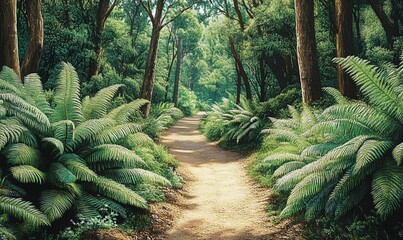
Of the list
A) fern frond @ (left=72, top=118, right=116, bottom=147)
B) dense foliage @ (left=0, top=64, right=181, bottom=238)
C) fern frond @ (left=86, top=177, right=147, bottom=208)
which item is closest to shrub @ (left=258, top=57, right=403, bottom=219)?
fern frond @ (left=86, top=177, right=147, bottom=208)

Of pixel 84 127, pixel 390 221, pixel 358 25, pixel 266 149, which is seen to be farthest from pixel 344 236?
pixel 358 25

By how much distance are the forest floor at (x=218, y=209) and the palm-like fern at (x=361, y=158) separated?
673 mm

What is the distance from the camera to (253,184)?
7977 millimetres

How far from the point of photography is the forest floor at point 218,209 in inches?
204

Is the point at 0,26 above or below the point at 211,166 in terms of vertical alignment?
above

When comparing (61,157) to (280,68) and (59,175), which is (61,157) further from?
(280,68)

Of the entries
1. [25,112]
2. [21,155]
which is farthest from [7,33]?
[21,155]

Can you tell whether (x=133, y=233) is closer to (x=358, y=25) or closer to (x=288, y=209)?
(x=288, y=209)

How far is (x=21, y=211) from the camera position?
3.79m

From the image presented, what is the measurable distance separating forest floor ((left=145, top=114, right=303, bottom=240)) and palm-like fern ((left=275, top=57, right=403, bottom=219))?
2.21 feet

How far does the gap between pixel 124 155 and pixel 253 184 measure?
12.7 feet

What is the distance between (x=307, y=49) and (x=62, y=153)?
24.5ft

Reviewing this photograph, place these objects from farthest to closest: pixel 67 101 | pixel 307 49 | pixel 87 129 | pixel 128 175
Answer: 1. pixel 307 49
2. pixel 67 101
3. pixel 128 175
4. pixel 87 129

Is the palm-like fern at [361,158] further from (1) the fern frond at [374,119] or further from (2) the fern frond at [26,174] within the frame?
(2) the fern frond at [26,174]
